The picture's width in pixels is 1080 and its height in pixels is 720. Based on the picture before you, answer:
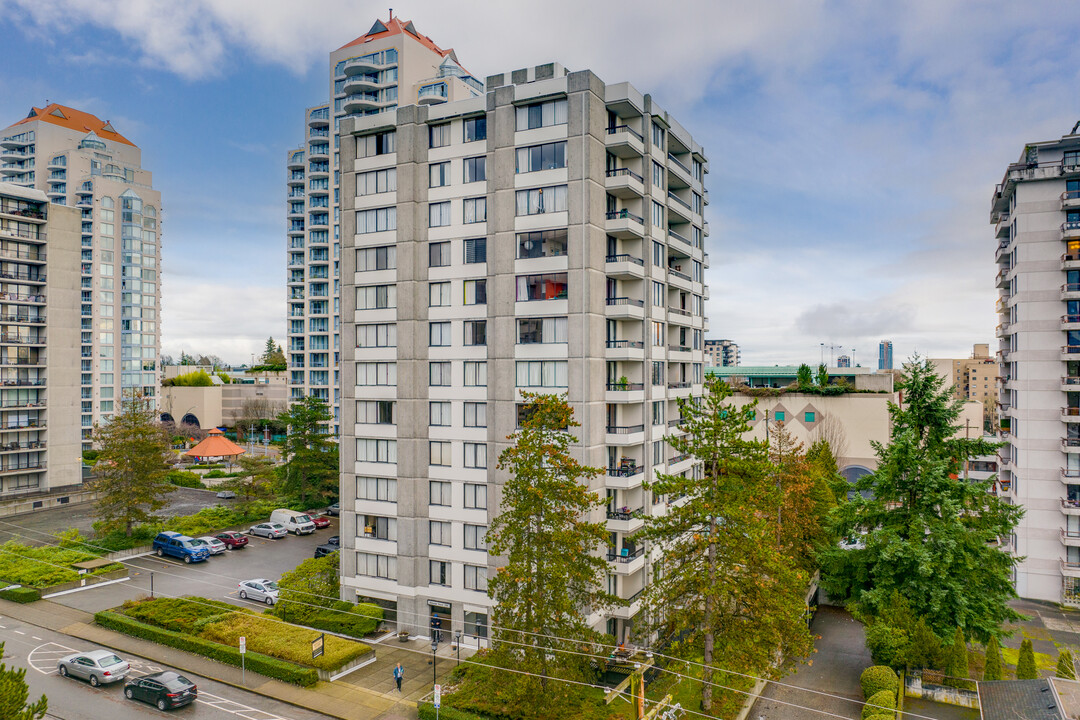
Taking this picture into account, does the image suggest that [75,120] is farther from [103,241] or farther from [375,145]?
[375,145]

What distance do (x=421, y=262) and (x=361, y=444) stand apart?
1332 centimetres

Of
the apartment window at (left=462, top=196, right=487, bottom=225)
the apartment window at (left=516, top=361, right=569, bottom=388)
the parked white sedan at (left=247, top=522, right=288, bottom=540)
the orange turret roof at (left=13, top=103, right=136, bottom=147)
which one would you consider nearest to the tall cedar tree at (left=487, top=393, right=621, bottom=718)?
the apartment window at (left=516, top=361, right=569, bottom=388)

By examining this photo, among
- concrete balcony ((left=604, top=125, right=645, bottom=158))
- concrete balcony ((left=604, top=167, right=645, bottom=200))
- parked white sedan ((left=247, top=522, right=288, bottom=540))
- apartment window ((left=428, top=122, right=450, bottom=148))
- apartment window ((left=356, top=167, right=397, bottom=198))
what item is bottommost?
parked white sedan ((left=247, top=522, right=288, bottom=540))

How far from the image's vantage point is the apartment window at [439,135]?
4225 cm

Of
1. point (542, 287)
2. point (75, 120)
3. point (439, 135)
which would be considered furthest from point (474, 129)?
point (75, 120)

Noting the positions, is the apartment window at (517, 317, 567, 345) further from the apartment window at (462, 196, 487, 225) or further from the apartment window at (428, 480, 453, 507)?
the apartment window at (428, 480, 453, 507)

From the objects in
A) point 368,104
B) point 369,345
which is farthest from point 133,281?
point 369,345

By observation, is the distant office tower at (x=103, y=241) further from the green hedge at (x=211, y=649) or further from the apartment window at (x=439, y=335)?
the apartment window at (x=439, y=335)

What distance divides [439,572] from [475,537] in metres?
3.67

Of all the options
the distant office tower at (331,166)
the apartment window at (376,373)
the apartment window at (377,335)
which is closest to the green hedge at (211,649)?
the apartment window at (376,373)

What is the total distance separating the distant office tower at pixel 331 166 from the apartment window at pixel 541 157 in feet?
169

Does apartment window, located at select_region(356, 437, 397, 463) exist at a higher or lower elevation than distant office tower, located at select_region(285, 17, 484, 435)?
lower

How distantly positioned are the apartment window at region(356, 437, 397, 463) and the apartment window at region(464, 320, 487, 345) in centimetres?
883

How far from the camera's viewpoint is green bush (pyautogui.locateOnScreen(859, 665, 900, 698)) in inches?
1282
